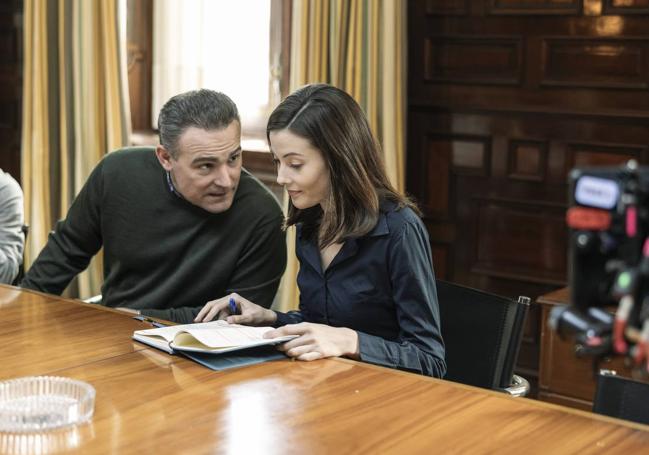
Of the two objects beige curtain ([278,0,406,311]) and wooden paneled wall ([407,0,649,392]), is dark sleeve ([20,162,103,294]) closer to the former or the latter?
beige curtain ([278,0,406,311])

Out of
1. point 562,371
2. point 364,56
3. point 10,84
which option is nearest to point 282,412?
point 562,371

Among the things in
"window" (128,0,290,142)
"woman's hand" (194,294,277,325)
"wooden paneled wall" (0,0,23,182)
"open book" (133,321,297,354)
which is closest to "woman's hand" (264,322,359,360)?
"open book" (133,321,297,354)

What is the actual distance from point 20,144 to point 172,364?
3.59 meters

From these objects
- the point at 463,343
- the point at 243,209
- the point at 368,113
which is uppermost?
the point at 368,113

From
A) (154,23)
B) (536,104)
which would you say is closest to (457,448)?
(536,104)

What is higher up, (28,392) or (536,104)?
(536,104)

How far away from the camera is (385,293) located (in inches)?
96.9

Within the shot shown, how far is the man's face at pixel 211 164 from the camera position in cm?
292

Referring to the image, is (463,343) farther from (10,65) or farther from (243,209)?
(10,65)

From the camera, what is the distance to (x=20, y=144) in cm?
547

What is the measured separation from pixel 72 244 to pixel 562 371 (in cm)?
165

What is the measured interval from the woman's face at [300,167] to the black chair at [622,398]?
820mm

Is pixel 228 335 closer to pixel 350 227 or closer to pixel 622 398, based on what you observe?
pixel 350 227

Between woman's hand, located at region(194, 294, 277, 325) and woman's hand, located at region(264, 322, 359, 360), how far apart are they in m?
0.22
